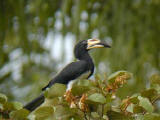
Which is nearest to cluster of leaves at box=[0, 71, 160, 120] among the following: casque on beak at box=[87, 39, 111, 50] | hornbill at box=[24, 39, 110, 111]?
hornbill at box=[24, 39, 110, 111]

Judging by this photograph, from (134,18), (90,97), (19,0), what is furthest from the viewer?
(134,18)

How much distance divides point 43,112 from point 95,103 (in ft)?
0.46

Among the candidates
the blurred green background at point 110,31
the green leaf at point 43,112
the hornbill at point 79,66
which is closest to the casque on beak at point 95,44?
the hornbill at point 79,66

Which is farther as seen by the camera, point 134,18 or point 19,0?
point 134,18

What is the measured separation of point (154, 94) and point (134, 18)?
2.07 meters

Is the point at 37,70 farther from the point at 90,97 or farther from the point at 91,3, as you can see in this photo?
the point at 90,97

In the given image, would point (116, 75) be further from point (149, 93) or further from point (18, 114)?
point (18, 114)

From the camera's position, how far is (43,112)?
1203 millimetres

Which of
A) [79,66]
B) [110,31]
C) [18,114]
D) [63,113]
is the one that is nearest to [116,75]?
[63,113]

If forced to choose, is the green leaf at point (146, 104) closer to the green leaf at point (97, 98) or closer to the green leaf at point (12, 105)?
the green leaf at point (97, 98)

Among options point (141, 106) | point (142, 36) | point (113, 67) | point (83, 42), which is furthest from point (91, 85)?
point (142, 36)

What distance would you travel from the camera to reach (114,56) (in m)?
3.06

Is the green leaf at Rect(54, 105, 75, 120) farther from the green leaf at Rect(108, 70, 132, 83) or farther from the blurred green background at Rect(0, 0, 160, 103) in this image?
the blurred green background at Rect(0, 0, 160, 103)

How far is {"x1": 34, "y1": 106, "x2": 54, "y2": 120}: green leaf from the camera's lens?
1198mm
